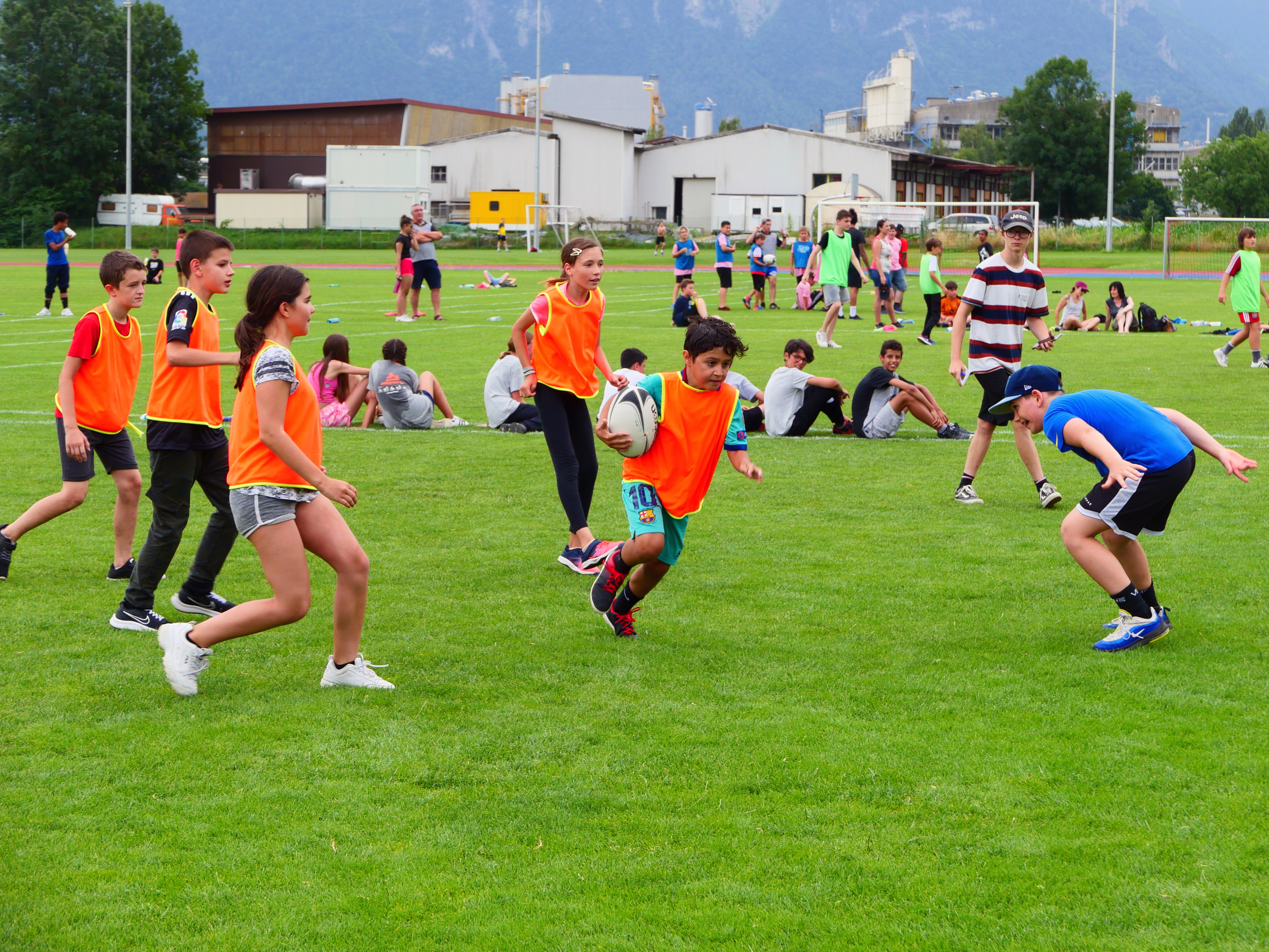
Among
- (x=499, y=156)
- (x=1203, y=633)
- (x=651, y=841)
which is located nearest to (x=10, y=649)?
(x=651, y=841)

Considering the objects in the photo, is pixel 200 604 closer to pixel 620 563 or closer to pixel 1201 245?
pixel 620 563

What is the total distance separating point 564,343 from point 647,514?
2.03 m

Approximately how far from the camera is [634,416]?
6113 mm

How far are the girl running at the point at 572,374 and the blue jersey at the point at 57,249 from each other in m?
20.8

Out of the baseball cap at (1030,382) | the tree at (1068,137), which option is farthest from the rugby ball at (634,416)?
the tree at (1068,137)

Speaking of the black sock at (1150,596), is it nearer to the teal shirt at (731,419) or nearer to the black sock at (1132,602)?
the black sock at (1132,602)

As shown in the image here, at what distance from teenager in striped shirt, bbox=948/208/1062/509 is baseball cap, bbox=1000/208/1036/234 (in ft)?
0.04

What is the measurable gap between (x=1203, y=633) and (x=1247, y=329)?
13725 mm

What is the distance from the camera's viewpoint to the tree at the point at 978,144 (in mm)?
161250

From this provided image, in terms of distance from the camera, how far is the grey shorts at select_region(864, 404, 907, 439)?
42.1 feet

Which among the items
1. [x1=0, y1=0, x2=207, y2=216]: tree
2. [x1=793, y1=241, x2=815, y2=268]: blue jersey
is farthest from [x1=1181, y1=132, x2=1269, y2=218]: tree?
[x1=0, y1=0, x2=207, y2=216]: tree

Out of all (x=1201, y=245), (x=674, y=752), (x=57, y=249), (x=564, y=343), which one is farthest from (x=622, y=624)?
(x=1201, y=245)

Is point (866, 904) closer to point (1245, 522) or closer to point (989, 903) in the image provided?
point (989, 903)

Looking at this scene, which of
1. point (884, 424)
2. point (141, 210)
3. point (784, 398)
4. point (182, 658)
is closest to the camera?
point (182, 658)
